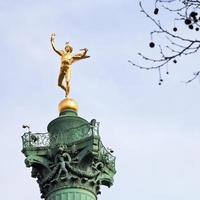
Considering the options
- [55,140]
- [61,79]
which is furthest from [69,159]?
[61,79]

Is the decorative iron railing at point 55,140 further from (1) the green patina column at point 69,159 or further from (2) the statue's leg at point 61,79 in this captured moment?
(2) the statue's leg at point 61,79

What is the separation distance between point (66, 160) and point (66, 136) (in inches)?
79.3

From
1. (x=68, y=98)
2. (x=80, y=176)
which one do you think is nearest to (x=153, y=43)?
(x=80, y=176)

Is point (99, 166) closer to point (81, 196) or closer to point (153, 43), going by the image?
point (81, 196)

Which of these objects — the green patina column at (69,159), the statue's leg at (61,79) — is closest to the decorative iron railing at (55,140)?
the green patina column at (69,159)

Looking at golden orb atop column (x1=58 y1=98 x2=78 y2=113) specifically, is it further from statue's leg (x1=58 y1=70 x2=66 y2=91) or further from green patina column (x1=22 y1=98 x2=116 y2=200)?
statue's leg (x1=58 y1=70 x2=66 y2=91)

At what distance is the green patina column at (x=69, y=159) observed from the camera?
1681 inches

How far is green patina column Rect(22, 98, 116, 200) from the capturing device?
42.7 metres

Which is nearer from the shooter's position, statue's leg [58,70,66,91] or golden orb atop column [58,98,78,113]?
golden orb atop column [58,98,78,113]

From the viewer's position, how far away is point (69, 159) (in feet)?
142

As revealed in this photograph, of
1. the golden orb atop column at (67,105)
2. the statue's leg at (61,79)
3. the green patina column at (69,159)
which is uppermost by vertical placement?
the statue's leg at (61,79)

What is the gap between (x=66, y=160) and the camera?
43188 millimetres

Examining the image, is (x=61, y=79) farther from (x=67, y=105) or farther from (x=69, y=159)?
(x=69, y=159)

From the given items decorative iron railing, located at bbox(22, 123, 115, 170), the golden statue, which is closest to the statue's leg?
the golden statue
